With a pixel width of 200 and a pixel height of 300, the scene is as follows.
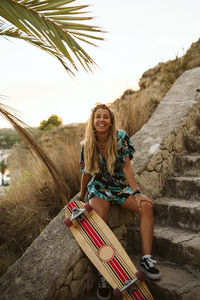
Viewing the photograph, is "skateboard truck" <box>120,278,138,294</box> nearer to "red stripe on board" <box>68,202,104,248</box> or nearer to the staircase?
the staircase

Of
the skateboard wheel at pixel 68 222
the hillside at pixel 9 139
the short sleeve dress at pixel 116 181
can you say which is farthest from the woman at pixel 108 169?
the hillside at pixel 9 139

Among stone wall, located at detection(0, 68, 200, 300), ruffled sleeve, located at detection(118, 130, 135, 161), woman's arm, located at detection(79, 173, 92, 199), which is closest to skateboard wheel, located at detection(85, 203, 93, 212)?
stone wall, located at detection(0, 68, 200, 300)

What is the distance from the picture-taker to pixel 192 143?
10.1 feet

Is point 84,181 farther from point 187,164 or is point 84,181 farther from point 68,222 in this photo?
point 187,164

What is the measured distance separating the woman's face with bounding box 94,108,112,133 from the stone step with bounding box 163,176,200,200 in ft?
3.18

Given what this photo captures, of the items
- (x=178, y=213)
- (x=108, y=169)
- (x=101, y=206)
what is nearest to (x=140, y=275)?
(x=101, y=206)

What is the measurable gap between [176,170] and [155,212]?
0.66 m

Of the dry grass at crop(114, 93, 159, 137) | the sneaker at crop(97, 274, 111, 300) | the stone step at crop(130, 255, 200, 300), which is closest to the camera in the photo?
the stone step at crop(130, 255, 200, 300)

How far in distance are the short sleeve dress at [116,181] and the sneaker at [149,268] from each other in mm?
538

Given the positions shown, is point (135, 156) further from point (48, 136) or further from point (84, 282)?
point (48, 136)

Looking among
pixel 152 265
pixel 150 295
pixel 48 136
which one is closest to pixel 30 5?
pixel 152 265

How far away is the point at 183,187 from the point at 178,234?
1.90 feet

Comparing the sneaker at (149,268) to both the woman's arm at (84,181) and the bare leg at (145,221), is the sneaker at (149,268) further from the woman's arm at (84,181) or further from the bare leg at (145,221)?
the woman's arm at (84,181)

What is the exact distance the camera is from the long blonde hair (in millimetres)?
2270
